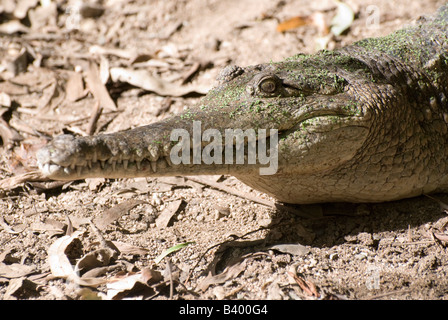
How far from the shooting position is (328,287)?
3.12 m

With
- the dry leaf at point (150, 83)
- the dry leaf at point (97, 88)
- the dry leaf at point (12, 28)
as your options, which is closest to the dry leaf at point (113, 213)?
the dry leaf at point (97, 88)

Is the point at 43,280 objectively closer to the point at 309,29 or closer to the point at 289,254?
the point at 289,254

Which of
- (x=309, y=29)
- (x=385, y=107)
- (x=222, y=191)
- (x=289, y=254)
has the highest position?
(x=309, y=29)

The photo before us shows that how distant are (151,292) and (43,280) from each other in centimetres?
71

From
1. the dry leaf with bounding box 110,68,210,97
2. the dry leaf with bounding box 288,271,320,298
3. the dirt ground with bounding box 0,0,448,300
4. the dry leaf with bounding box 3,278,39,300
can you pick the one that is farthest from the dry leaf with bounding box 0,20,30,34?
the dry leaf with bounding box 288,271,320,298

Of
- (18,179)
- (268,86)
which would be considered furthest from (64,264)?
(268,86)

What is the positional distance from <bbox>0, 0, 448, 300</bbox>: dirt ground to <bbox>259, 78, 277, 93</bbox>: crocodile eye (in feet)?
3.23

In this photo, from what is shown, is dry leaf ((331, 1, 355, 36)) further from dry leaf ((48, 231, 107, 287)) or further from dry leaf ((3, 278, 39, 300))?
dry leaf ((3, 278, 39, 300))

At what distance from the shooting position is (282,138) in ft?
10.9

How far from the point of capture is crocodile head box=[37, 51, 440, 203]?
2.89 meters

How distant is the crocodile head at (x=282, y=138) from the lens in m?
2.89

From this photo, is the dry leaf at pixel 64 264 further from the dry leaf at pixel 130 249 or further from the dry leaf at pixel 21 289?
the dry leaf at pixel 130 249

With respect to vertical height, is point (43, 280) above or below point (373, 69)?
below
